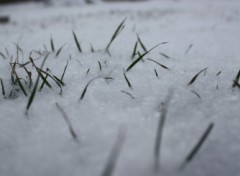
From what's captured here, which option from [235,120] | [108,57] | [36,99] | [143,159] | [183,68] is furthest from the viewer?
[108,57]

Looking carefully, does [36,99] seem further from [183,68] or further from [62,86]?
[183,68]

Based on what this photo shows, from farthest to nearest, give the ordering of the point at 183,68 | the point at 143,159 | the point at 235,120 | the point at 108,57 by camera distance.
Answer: the point at 108,57 < the point at 183,68 < the point at 235,120 < the point at 143,159

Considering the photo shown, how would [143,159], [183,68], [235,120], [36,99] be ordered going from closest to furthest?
[143,159]
[235,120]
[36,99]
[183,68]

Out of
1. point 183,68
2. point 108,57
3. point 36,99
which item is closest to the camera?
Answer: point 36,99

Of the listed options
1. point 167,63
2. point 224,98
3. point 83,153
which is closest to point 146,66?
point 167,63

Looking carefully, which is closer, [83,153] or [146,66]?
[83,153]

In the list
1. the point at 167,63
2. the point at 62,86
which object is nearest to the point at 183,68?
the point at 167,63

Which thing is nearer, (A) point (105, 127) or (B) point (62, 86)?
(A) point (105, 127)

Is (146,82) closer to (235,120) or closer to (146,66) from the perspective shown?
(146,66)
